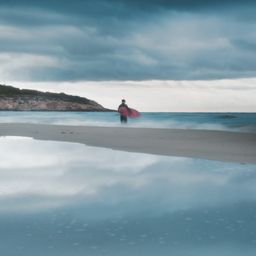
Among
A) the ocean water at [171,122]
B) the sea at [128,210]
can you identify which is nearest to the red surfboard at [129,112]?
the ocean water at [171,122]

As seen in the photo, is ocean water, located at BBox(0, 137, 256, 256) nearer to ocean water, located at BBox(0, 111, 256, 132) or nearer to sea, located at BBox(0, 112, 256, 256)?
sea, located at BBox(0, 112, 256, 256)

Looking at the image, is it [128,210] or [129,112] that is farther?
Answer: [129,112]

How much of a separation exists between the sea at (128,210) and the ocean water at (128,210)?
0.01m

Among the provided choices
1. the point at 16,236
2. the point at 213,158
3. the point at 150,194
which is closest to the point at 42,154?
the point at 213,158

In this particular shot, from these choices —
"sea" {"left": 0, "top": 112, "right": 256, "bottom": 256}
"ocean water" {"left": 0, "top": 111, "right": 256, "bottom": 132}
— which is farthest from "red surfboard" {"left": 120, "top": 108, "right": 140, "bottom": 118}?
"sea" {"left": 0, "top": 112, "right": 256, "bottom": 256}

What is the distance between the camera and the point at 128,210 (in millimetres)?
7609

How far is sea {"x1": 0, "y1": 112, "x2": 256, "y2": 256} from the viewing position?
19.0 feet

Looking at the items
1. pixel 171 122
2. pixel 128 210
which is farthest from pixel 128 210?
pixel 171 122

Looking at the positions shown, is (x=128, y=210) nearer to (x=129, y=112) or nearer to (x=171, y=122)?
(x=129, y=112)

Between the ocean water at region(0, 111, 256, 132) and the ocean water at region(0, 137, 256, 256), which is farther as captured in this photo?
the ocean water at region(0, 111, 256, 132)

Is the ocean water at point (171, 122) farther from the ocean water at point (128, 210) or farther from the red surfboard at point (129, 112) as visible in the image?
the ocean water at point (128, 210)

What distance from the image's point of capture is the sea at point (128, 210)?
19.0ft

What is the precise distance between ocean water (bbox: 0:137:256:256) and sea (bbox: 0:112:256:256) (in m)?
0.01

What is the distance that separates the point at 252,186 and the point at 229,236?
3699mm
